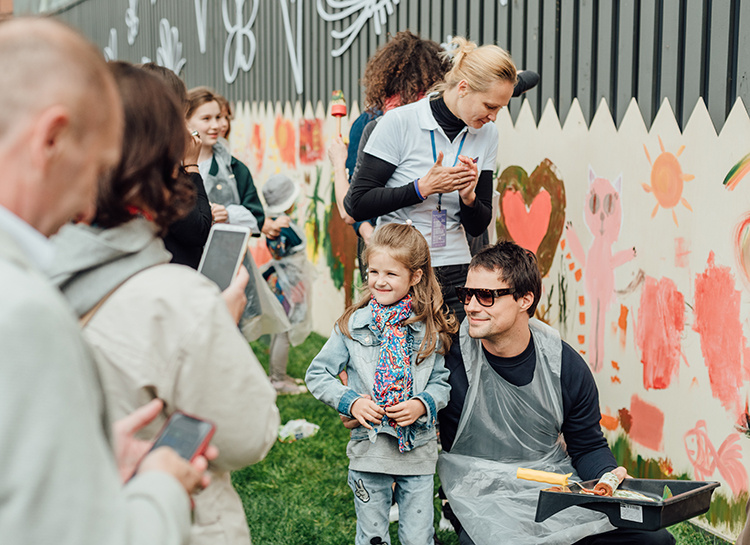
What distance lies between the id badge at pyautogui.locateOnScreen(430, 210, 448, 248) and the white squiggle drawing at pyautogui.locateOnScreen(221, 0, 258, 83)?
6080 mm

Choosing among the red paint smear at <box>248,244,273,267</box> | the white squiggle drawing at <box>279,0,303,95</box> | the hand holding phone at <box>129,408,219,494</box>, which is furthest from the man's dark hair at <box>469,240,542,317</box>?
the red paint smear at <box>248,244,273,267</box>

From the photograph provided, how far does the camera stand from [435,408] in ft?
10.3

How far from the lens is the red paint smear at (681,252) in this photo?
3.77 meters

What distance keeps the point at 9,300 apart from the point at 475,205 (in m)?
2.89

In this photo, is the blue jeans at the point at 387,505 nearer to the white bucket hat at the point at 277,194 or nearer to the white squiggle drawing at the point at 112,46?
the white bucket hat at the point at 277,194

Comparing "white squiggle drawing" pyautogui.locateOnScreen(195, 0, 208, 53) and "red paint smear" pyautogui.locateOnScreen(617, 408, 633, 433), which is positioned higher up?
"white squiggle drawing" pyautogui.locateOnScreen(195, 0, 208, 53)

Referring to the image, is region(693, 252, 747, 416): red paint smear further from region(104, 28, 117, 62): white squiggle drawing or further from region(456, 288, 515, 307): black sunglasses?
region(104, 28, 117, 62): white squiggle drawing

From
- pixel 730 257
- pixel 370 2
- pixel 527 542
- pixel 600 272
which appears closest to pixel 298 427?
pixel 600 272

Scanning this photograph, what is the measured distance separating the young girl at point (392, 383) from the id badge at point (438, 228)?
307 millimetres

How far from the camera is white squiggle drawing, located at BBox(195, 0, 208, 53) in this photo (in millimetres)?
10219

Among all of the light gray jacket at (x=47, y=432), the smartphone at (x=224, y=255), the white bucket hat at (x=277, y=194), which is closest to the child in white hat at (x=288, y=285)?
the white bucket hat at (x=277, y=194)

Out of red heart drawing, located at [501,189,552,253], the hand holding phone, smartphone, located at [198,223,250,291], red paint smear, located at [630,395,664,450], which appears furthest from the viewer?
red heart drawing, located at [501,189,552,253]

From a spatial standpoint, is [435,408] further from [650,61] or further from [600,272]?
[650,61]

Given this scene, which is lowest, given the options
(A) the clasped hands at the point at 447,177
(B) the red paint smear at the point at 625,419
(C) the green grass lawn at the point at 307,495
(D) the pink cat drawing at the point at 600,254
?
(C) the green grass lawn at the point at 307,495
